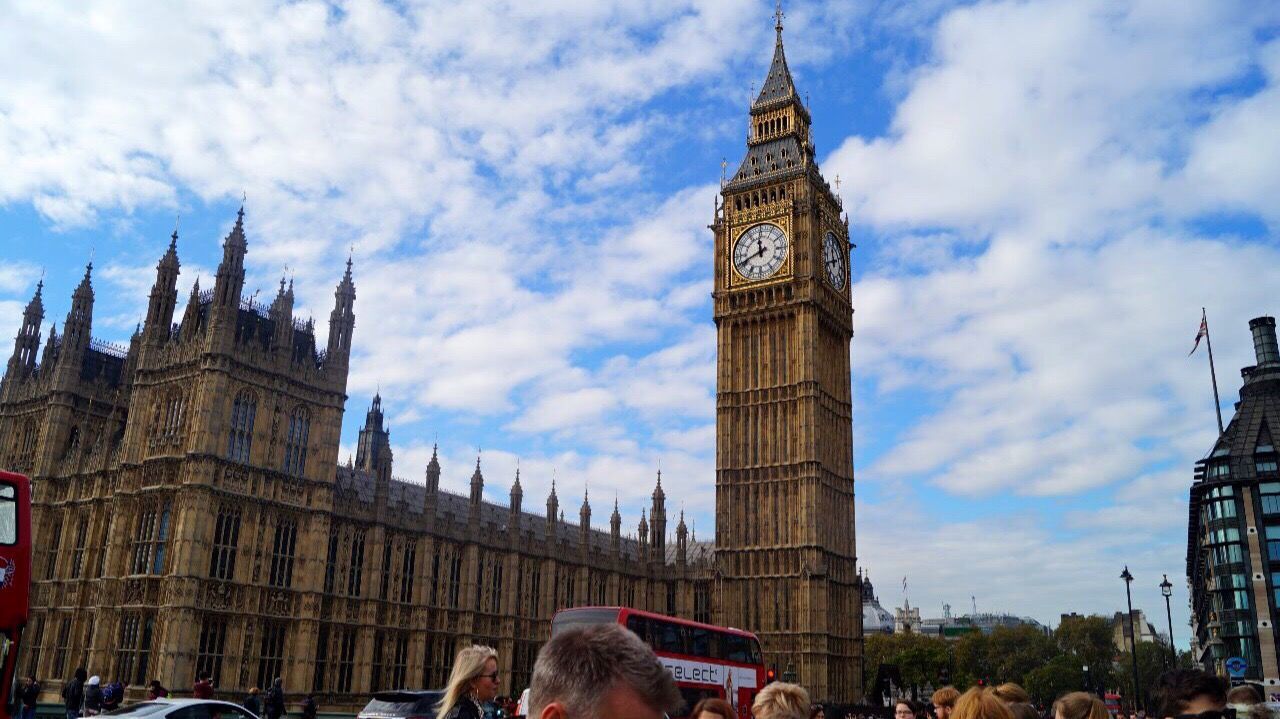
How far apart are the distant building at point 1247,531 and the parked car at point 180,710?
60.3 meters

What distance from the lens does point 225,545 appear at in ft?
136

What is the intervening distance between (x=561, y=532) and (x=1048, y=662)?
5992 centimetres

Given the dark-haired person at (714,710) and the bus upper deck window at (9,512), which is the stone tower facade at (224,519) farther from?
the dark-haired person at (714,710)

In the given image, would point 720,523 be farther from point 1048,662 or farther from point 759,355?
point 1048,662

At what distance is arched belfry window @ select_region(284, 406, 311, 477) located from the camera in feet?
148

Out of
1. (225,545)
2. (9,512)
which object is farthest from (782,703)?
(225,545)

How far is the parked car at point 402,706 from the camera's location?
62.6ft

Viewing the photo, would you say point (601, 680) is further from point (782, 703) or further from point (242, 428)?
point (242, 428)

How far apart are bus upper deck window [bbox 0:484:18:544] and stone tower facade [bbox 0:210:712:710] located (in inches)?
960

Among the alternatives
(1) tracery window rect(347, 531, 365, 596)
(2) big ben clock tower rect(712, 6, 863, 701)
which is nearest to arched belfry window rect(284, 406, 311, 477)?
(1) tracery window rect(347, 531, 365, 596)

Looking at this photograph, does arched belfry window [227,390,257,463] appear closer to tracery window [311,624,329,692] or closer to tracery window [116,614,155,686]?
tracery window [116,614,155,686]

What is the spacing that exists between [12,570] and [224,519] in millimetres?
26652

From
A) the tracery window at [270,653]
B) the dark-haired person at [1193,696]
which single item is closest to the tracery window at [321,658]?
the tracery window at [270,653]

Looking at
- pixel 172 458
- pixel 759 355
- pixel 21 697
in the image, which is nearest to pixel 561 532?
pixel 759 355
